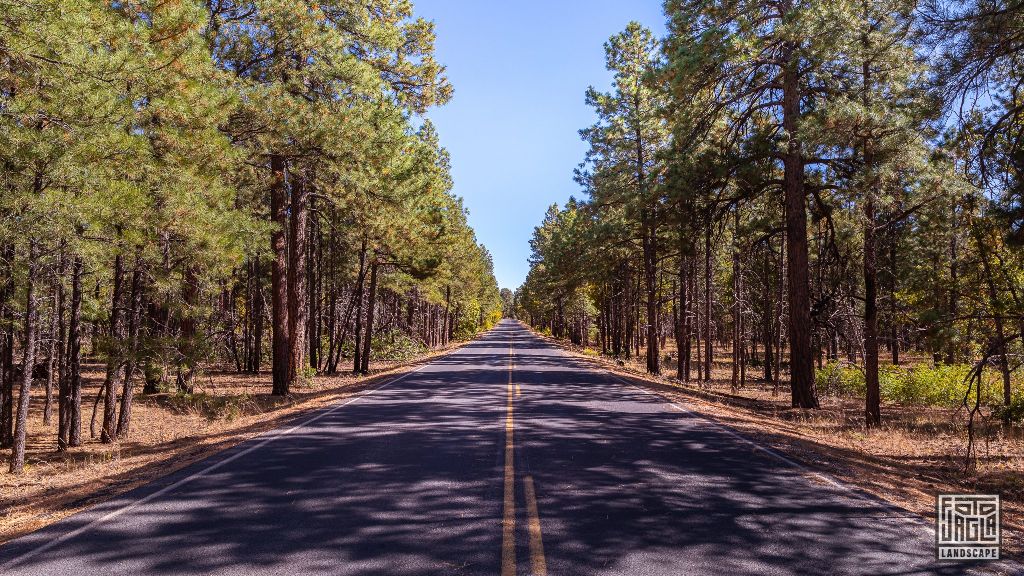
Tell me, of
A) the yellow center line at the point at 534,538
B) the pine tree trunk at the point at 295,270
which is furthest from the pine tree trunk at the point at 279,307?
the yellow center line at the point at 534,538

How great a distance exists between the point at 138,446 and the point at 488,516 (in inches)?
365

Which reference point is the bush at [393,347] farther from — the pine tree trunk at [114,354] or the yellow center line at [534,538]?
the yellow center line at [534,538]

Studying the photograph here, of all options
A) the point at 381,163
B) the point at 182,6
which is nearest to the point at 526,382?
the point at 381,163

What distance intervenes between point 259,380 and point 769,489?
2181cm

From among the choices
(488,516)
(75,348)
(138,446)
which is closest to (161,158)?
(75,348)

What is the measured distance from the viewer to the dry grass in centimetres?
676

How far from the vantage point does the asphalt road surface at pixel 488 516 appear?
15.0ft

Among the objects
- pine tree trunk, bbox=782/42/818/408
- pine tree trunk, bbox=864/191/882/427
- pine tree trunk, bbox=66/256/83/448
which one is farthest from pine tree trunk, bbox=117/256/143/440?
pine tree trunk, bbox=864/191/882/427

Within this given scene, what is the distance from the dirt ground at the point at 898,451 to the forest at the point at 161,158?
37.6 ft

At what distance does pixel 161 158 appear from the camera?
35.7 ft

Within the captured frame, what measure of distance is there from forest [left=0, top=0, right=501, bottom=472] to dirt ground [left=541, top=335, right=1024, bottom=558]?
11.5 metres

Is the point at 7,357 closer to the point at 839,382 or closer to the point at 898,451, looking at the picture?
the point at 898,451

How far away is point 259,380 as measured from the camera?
23.7 meters

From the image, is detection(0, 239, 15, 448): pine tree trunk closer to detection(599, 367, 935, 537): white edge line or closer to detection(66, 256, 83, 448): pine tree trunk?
detection(66, 256, 83, 448): pine tree trunk
